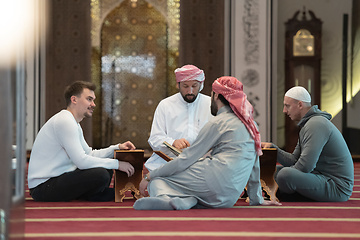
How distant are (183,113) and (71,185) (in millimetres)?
1163

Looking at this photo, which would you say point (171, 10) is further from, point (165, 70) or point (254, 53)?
point (254, 53)

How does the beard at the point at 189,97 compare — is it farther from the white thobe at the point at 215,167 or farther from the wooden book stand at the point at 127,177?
the white thobe at the point at 215,167

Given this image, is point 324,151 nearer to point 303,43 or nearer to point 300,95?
point 300,95

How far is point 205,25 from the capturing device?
22.1 ft

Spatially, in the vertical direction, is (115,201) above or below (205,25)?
below

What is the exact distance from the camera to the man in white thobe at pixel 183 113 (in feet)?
11.0

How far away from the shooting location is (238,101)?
2.44 meters

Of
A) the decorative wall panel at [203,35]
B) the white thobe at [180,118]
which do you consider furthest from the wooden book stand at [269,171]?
the decorative wall panel at [203,35]

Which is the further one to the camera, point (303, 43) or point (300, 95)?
point (303, 43)

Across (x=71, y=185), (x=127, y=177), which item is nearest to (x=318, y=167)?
(x=127, y=177)

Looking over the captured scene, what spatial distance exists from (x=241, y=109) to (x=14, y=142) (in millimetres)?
1347

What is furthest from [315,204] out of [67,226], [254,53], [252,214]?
[254,53]

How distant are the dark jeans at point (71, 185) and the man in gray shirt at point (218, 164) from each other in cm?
48

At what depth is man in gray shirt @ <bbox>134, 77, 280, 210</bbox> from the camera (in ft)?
7.77
